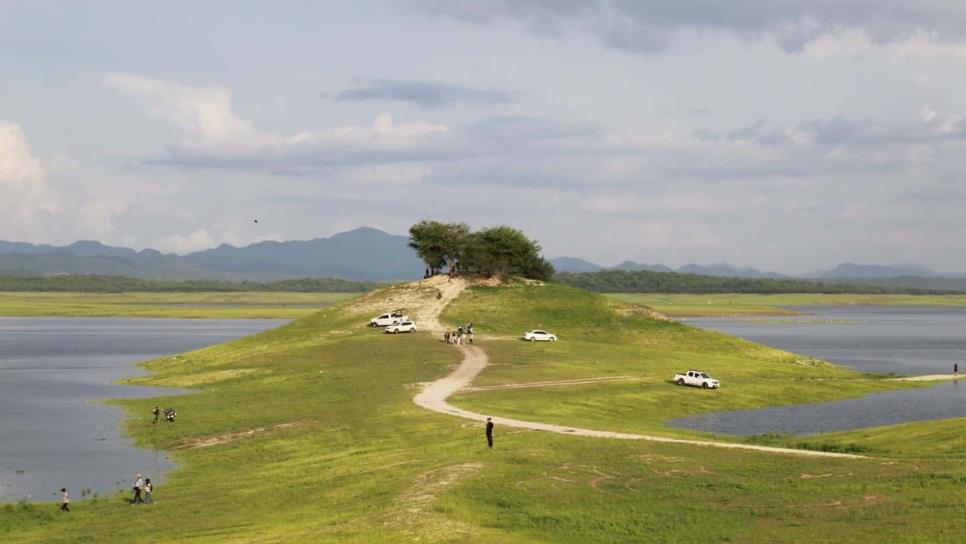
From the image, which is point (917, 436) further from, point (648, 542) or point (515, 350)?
point (515, 350)

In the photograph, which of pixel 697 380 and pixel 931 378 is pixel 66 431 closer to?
pixel 697 380

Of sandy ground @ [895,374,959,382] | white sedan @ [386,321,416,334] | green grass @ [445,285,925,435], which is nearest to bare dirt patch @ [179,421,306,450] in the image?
green grass @ [445,285,925,435]

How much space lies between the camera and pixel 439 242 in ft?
573

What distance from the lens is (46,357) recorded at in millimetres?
171375

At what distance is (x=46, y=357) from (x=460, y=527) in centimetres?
14203

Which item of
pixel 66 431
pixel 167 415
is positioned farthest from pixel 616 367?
pixel 66 431

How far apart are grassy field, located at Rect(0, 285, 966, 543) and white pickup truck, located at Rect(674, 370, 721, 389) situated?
1997mm

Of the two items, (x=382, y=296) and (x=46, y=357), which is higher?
(x=382, y=296)

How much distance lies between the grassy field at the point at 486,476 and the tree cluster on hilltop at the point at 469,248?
57259mm

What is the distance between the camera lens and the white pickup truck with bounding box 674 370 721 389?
10900 centimetres

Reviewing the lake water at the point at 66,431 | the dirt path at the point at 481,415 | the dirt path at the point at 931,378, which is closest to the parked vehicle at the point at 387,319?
the dirt path at the point at 481,415

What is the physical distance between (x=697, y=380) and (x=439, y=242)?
240 feet

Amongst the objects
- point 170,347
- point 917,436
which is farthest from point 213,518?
point 170,347

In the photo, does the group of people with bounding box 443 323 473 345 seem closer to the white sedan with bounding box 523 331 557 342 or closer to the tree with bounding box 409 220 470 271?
the white sedan with bounding box 523 331 557 342
